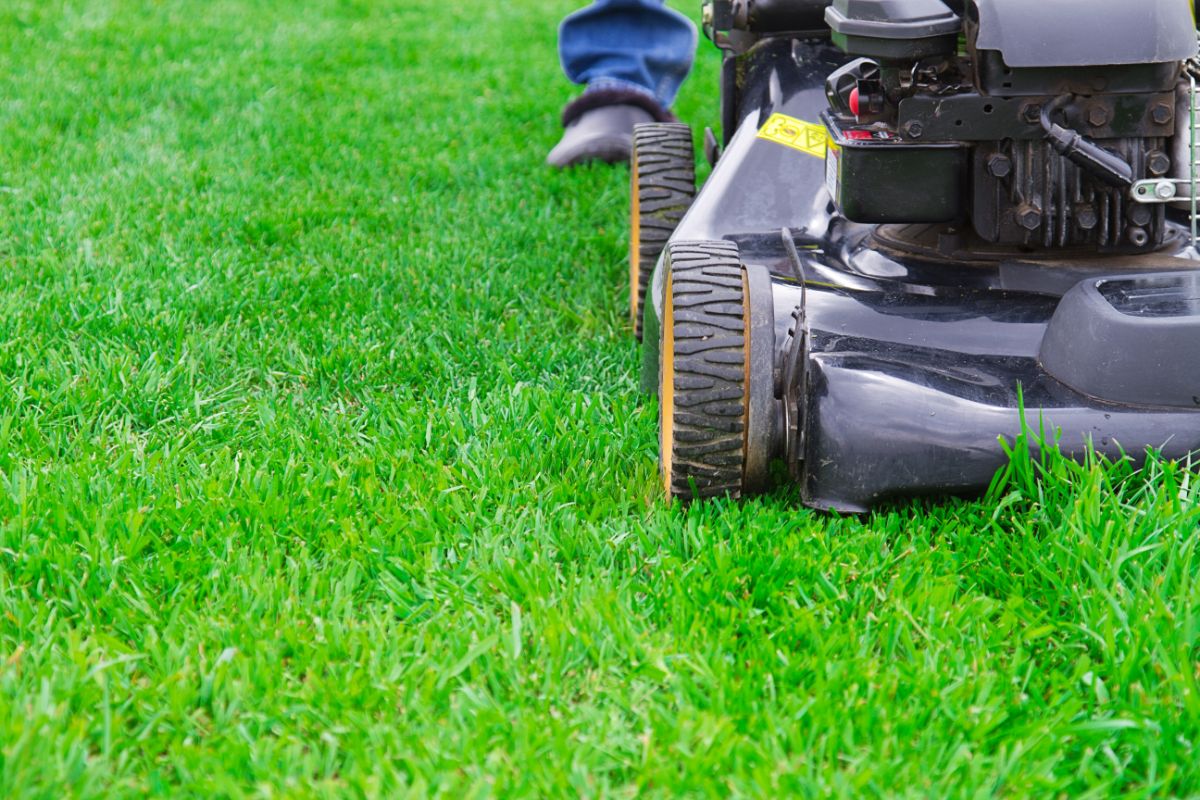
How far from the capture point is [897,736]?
128 centimetres

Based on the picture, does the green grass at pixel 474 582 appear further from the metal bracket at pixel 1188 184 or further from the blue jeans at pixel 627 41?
the blue jeans at pixel 627 41

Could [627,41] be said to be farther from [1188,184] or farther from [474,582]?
[474,582]

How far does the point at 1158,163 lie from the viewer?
1.83m

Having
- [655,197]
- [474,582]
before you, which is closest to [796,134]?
[655,197]

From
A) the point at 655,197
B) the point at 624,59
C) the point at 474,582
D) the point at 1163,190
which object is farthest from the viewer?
the point at 624,59

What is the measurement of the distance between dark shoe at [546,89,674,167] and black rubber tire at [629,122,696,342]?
1.01 metres

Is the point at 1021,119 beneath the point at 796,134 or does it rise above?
above

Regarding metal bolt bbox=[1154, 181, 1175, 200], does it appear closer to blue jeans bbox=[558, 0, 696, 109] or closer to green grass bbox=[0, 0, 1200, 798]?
green grass bbox=[0, 0, 1200, 798]

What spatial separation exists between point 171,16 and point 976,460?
4.78 m

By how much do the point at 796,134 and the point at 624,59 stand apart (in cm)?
180

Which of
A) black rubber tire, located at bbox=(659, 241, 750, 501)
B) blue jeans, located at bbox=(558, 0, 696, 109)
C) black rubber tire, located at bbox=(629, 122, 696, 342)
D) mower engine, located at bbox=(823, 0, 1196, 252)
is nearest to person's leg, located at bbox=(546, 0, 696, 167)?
blue jeans, located at bbox=(558, 0, 696, 109)

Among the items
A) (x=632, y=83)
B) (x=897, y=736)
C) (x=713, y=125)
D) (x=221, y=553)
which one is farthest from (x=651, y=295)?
(x=713, y=125)

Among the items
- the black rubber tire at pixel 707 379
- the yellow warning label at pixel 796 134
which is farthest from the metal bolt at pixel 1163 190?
the yellow warning label at pixel 796 134

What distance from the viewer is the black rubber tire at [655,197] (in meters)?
2.60
